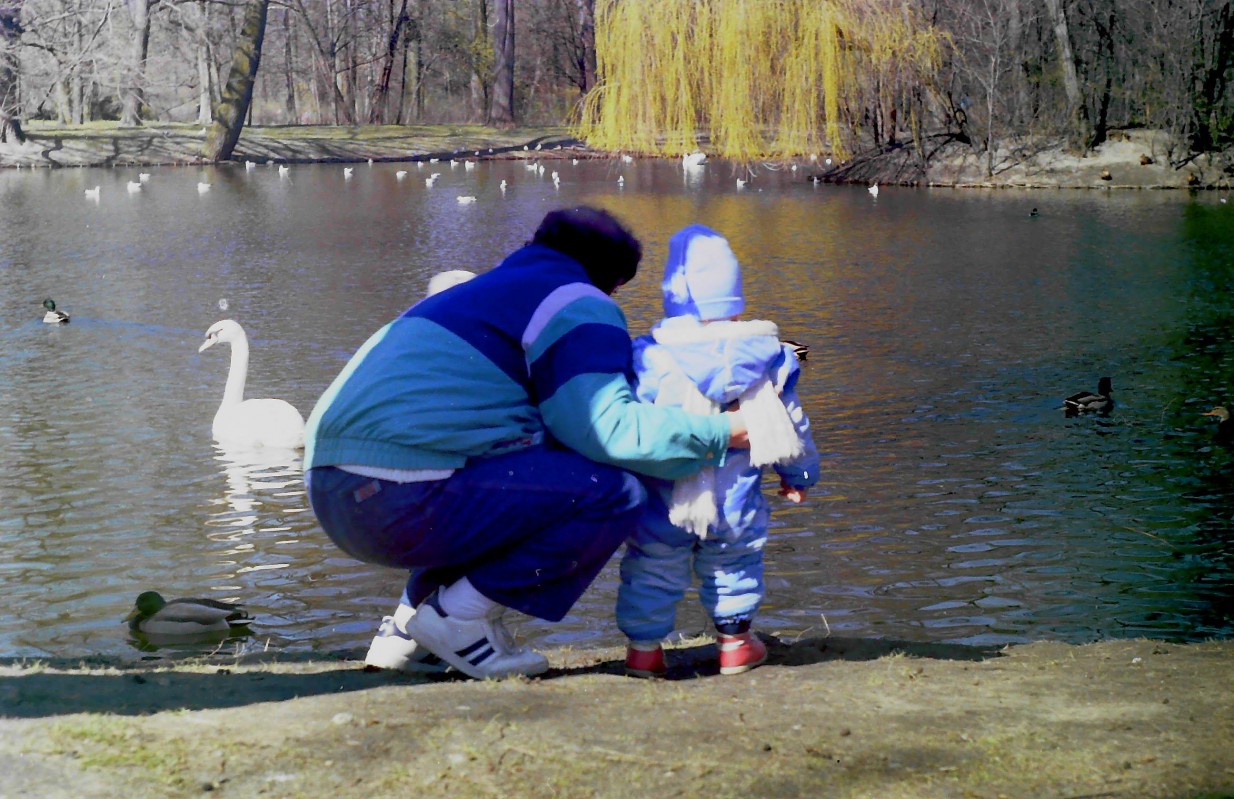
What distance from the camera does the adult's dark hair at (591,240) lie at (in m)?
4.10

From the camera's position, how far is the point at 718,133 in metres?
10.0

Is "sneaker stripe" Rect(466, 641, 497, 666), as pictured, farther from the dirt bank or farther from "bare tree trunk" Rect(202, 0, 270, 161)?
"bare tree trunk" Rect(202, 0, 270, 161)

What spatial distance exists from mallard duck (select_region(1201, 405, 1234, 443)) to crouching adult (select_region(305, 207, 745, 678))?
23.2 feet

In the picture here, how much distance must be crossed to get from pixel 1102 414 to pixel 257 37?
1632 inches

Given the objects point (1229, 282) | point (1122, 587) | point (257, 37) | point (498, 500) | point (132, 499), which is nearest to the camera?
point (498, 500)

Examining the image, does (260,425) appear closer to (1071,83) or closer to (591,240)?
(591,240)

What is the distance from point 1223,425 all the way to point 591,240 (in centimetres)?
753

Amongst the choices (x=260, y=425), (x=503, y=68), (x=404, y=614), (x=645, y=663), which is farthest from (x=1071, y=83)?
(x=404, y=614)

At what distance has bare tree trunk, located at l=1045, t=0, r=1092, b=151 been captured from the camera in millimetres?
32094

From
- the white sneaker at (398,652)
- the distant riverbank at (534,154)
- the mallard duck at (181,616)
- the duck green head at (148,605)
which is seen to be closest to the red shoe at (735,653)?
the white sneaker at (398,652)

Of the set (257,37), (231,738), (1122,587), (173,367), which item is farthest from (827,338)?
(257,37)

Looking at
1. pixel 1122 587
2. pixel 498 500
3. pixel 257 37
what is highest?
pixel 257 37

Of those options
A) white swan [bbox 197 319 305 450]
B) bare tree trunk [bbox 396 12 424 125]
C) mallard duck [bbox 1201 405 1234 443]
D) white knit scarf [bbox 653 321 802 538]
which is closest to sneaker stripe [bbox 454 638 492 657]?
white knit scarf [bbox 653 321 802 538]

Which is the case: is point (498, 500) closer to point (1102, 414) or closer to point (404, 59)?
point (1102, 414)
